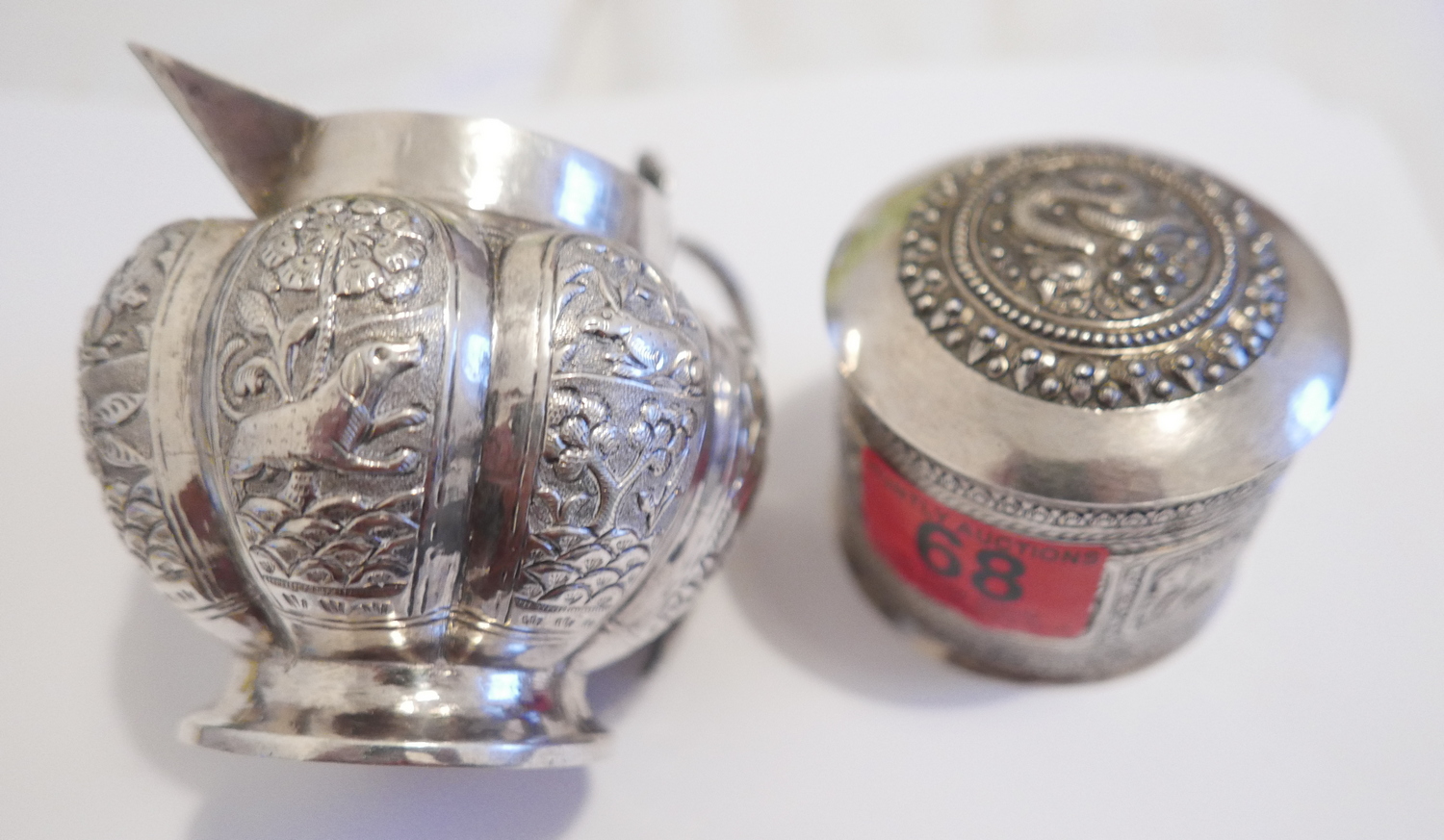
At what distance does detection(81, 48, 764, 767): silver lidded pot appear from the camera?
995 millimetres

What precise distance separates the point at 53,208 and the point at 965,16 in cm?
174

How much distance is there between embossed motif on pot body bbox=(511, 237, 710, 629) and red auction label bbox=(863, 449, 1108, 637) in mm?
321

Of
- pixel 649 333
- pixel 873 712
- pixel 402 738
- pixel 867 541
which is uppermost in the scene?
pixel 649 333

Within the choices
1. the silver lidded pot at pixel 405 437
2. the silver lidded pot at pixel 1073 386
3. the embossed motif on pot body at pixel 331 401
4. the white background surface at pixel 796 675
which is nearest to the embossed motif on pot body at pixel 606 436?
the silver lidded pot at pixel 405 437

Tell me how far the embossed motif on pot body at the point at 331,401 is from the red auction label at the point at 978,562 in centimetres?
55

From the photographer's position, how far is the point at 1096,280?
125 centimetres

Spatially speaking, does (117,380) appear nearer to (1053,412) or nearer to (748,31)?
(1053,412)

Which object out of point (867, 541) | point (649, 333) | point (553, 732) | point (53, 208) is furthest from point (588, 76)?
point (553, 732)

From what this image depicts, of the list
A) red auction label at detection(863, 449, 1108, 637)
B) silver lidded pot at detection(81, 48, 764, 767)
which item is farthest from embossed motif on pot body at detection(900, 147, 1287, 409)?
silver lidded pot at detection(81, 48, 764, 767)

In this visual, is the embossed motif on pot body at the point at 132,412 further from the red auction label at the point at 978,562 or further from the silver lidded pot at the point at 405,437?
the red auction label at the point at 978,562

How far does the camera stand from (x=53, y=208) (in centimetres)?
179

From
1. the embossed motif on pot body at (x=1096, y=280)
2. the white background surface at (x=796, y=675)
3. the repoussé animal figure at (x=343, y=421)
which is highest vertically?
the repoussé animal figure at (x=343, y=421)

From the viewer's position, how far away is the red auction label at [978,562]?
128cm

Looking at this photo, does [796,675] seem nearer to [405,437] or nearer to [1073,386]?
[1073,386]
